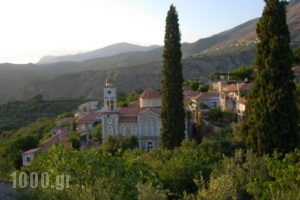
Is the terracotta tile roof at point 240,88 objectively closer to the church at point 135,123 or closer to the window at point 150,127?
the church at point 135,123

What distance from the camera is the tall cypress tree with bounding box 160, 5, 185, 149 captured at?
27750 millimetres

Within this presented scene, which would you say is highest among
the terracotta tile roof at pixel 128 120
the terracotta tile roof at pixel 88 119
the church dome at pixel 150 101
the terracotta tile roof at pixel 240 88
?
the terracotta tile roof at pixel 240 88

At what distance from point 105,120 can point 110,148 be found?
5.89m

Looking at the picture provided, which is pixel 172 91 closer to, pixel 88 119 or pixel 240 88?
pixel 240 88

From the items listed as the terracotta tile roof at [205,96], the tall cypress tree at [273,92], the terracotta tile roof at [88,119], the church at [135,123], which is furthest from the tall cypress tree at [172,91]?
the terracotta tile roof at [88,119]

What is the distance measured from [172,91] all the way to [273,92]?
10.4 meters

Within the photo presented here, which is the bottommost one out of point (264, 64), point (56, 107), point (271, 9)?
point (56, 107)

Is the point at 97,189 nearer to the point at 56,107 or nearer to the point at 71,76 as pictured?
the point at 56,107

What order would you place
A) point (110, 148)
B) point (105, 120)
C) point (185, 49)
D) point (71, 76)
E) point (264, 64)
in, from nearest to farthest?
1. point (264, 64)
2. point (110, 148)
3. point (105, 120)
4. point (71, 76)
5. point (185, 49)

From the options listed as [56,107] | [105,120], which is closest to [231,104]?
[105,120]

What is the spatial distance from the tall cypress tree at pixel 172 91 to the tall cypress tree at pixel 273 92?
8856mm

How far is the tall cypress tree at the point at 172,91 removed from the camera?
27.8 metres

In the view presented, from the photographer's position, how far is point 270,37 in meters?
19.2

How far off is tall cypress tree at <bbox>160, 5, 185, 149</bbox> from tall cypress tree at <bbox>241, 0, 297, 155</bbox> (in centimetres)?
886
